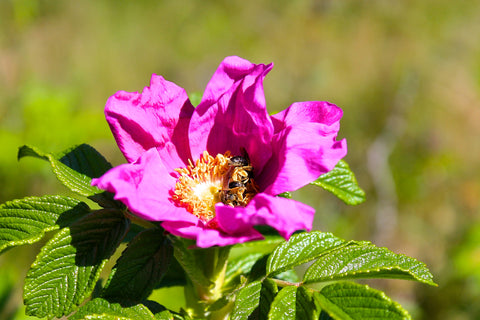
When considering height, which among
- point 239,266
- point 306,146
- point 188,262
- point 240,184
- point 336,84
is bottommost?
point 336,84

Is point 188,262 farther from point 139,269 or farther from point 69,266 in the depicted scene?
point 69,266

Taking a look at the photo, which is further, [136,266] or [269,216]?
[136,266]

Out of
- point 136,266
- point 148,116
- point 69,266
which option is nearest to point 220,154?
point 148,116

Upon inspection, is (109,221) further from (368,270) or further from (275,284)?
(368,270)

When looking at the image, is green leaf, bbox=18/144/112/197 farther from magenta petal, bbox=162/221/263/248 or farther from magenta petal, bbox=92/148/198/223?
magenta petal, bbox=162/221/263/248

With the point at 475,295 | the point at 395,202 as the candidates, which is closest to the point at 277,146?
the point at 475,295

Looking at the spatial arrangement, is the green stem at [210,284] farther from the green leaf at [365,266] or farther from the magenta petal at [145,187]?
the green leaf at [365,266]

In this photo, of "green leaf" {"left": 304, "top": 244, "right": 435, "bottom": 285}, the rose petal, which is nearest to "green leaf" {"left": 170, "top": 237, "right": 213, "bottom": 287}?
"green leaf" {"left": 304, "top": 244, "right": 435, "bottom": 285}

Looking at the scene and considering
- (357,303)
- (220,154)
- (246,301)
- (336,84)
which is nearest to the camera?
(357,303)
